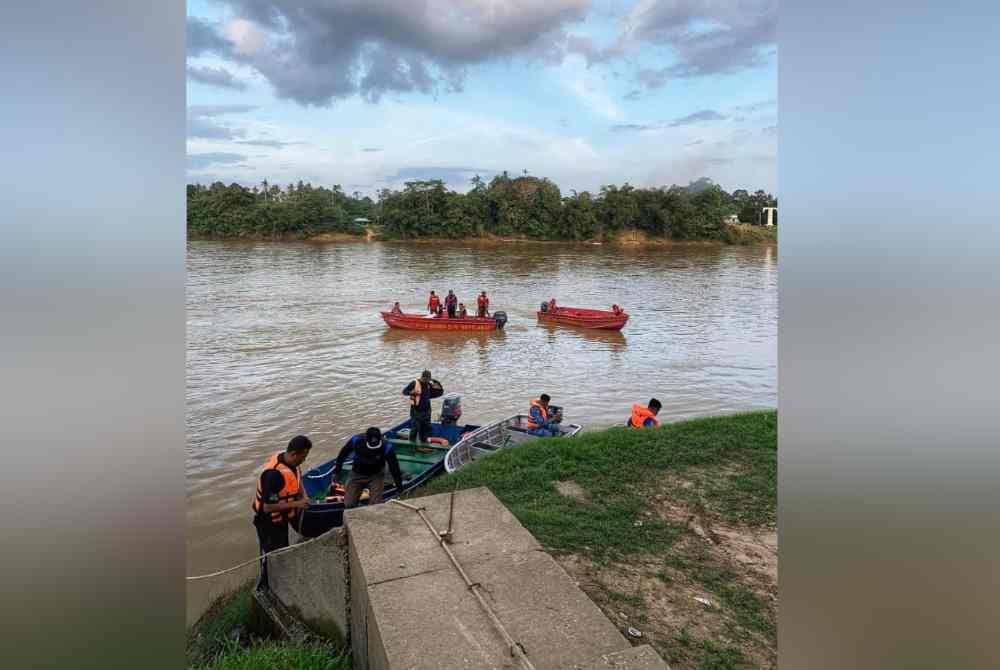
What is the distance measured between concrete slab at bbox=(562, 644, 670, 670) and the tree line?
61.6m

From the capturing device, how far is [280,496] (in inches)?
235

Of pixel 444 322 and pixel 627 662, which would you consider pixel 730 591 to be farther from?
pixel 444 322

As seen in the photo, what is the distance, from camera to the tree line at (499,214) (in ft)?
206

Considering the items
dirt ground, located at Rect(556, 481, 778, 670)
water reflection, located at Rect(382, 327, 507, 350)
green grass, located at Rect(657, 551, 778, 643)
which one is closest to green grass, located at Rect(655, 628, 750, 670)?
dirt ground, located at Rect(556, 481, 778, 670)

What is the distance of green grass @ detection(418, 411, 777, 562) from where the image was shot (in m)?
5.80

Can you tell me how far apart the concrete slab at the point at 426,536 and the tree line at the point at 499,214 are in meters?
59.9

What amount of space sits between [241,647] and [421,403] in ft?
15.9

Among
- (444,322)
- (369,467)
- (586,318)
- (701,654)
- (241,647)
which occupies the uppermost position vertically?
(586,318)

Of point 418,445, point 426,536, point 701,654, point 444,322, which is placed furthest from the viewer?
point 444,322

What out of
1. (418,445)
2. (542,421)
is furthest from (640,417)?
(418,445)

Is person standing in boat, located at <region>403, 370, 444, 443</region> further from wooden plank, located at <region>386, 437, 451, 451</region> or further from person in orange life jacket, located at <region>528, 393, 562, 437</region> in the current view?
person in orange life jacket, located at <region>528, 393, 562, 437</region>
